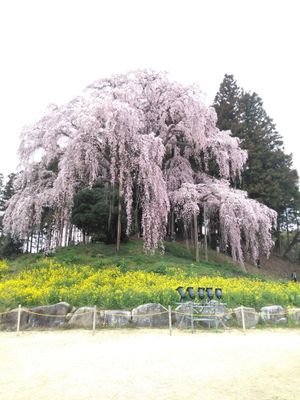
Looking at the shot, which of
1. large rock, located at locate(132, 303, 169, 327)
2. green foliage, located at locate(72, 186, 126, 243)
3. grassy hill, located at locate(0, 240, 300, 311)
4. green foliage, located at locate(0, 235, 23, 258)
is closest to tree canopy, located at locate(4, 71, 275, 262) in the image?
green foliage, located at locate(72, 186, 126, 243)

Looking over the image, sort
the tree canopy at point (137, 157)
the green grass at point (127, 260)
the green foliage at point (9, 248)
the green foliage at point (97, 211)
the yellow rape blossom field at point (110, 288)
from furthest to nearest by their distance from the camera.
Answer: the green foliage at point (9, 248), the green foliage at point (97, 211), the tree canopy at point (137, 157), the green grass at point (127, 260), the yellow rape blossom field at point (110, 288)

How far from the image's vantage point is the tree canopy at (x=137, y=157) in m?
16.4

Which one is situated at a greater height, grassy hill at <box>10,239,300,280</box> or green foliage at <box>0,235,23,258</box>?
green foliage at <box>0,235,23,258</box>

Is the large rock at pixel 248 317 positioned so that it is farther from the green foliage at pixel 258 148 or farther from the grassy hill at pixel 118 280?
the green foliage at pixel 258 148

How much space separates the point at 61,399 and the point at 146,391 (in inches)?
41.5

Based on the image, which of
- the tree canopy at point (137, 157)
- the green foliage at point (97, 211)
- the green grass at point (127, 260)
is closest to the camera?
the green grass at point (127, 260)

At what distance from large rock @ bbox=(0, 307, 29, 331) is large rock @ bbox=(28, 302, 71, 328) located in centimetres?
14

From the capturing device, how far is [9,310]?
10789 mm

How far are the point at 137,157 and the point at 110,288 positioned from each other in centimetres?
682

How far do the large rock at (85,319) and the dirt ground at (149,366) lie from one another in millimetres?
792

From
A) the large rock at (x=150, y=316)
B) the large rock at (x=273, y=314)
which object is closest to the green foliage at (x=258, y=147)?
the large rock at (x=273, y=314)

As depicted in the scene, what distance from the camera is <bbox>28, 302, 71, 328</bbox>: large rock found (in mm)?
10352

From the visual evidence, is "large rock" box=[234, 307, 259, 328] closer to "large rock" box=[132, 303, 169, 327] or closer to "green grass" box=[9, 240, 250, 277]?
"large rock" box=[132, 303, 169, 327]

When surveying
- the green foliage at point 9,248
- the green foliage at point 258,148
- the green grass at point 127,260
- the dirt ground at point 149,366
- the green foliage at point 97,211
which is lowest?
the dirt ground at point 149,366
